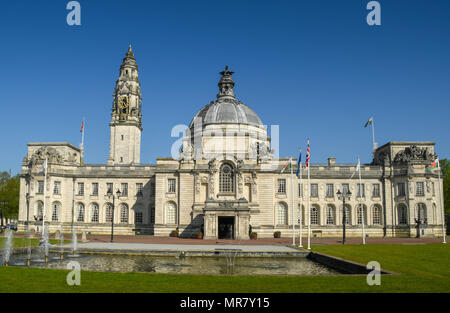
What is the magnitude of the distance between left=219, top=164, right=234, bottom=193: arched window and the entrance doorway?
184 inches

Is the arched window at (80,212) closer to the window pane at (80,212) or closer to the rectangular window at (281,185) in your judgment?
the window pane at (80,212)

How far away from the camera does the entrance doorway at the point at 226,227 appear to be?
179 feet

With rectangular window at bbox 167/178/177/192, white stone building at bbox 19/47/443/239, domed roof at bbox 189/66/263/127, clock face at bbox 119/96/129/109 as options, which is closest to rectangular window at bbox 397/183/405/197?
white stone building at bbox 19/47/443/239

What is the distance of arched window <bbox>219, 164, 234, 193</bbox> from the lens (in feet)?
190

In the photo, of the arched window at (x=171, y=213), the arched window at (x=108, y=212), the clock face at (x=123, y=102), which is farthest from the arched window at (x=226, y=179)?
the clock face at (x=123, y=102)

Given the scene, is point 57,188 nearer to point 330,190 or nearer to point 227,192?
point 227,192

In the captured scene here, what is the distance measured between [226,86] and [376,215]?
39108mm

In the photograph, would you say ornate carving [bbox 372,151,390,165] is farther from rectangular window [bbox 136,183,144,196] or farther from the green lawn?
the green lawn

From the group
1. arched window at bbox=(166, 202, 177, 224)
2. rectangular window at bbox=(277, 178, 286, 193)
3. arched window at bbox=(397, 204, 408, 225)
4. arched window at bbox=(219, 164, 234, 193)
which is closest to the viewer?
arched window at bbox=(219, 164, 234, 193)

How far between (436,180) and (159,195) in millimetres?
43584
